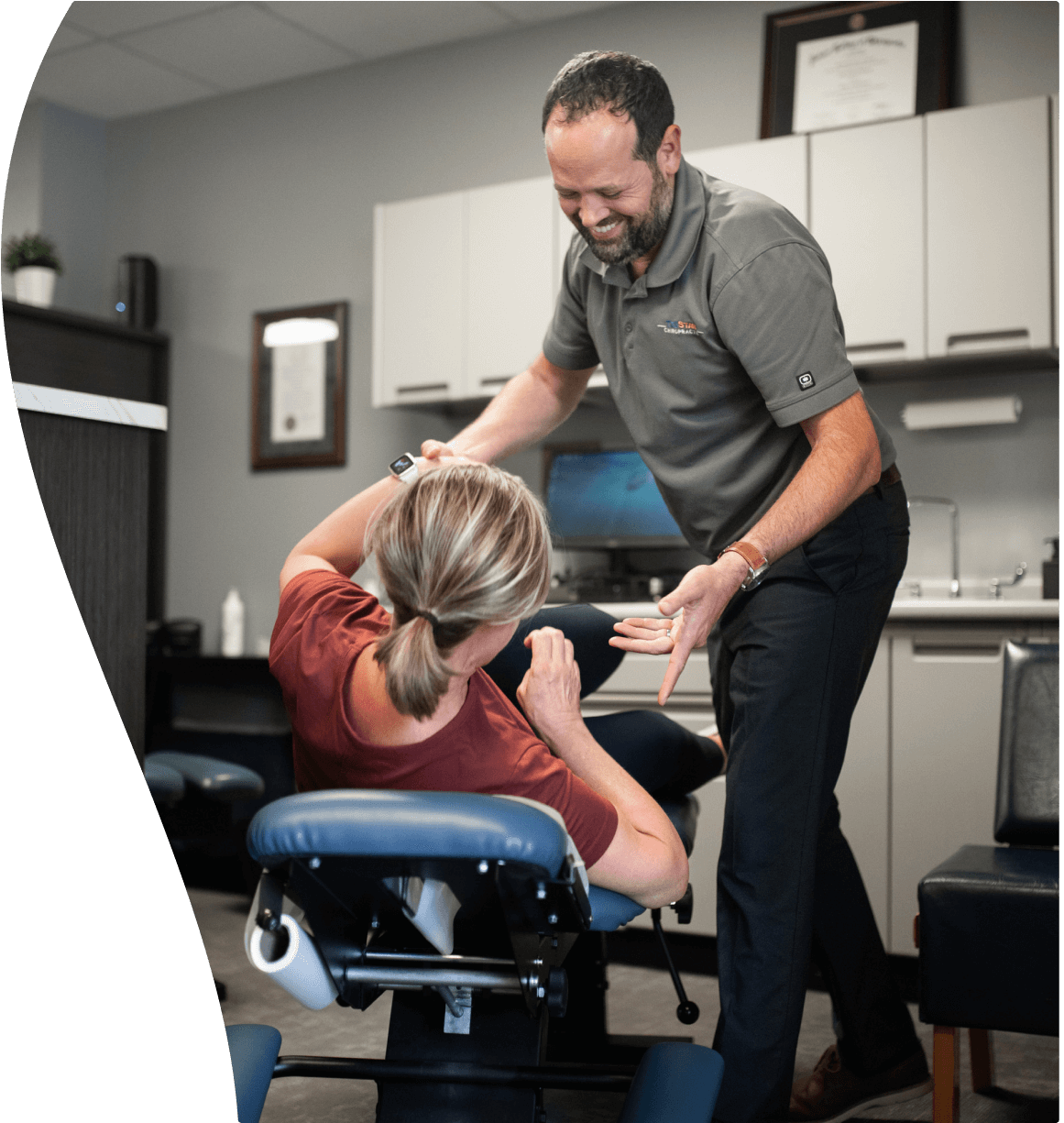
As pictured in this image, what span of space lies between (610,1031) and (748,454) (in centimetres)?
121

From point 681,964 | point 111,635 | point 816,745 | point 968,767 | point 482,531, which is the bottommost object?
point 681,964

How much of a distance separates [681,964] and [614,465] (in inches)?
47.8

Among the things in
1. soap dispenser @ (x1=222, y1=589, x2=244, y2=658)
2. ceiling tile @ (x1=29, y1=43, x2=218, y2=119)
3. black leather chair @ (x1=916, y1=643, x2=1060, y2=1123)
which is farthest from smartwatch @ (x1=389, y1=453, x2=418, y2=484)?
ceiling tile @ (x1=29, y1=43, x2=218, y2=119)

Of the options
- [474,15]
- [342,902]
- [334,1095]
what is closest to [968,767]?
[334,1095]

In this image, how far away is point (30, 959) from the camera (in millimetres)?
744

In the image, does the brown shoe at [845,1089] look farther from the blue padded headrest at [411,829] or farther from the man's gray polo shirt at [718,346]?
the blue padded headrest at [411,829]

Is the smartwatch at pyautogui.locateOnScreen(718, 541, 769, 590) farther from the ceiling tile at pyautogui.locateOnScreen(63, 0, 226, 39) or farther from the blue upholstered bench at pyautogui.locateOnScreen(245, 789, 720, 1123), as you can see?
the ceiling tile at pyautogui.locateOnScreen(63, 0, 226, 39)

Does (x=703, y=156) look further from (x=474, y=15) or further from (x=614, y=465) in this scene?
(x=474, y=15)

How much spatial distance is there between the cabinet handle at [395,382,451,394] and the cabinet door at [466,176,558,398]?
0.08 meters

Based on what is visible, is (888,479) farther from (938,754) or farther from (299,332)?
(299,332)

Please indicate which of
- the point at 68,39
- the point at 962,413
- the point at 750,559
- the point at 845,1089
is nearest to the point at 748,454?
the point at 750,559

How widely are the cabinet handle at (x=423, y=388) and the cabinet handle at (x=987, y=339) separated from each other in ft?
4.26

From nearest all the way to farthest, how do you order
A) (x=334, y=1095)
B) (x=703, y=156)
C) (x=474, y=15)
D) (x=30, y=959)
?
(x=30, y=959) < (x=334, y=1095) < (x=703, y=156) < (x=474, y=15)

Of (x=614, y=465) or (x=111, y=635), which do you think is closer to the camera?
(x=111, y=635)
